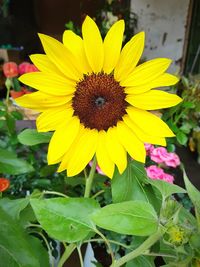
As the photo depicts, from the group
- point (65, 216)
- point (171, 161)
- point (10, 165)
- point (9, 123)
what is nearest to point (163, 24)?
point (171, 161)

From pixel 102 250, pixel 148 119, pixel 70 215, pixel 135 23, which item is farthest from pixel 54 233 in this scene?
pixel 135 23

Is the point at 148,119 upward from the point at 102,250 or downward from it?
upward

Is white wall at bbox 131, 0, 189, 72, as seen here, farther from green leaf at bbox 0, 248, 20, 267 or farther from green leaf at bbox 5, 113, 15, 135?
green leaf at bbox 0, 248, 20, 267

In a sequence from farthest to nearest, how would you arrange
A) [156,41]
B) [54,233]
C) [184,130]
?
[156,41], [184,130], [54,233]

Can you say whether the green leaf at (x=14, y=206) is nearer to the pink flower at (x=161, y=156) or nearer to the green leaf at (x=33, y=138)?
the green leaf at (x=33, y=138)

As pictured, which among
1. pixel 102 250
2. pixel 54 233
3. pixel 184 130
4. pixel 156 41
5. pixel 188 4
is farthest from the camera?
pixel 156 41

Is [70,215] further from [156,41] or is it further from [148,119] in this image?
[156,41]
